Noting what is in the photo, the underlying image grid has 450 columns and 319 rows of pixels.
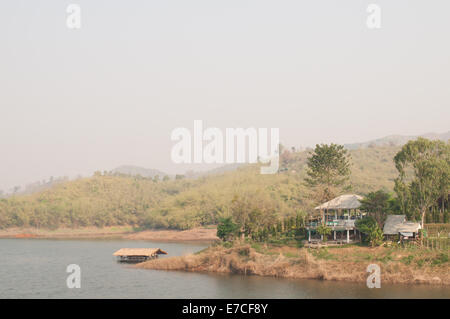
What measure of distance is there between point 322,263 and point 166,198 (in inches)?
4108

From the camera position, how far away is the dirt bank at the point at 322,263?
3944 cm

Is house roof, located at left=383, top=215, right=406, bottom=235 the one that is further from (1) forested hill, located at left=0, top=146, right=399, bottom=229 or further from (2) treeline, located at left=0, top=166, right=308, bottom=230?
(2) treeline, located at left=0, top=166, right=308, bottom=230

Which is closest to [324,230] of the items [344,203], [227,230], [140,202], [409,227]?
[344,203]

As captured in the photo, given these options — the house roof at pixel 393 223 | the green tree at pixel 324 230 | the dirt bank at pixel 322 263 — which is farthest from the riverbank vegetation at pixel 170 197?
the dirt bank at pixel 322 263

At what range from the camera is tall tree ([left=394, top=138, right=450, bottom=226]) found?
4494 centimetres

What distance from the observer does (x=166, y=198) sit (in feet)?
472

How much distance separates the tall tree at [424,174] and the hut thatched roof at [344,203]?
13.2 ft

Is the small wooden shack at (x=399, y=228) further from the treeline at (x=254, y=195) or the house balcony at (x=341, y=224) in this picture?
the house balcony at (x=341, y=224)

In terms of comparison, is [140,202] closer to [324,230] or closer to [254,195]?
[254,195]

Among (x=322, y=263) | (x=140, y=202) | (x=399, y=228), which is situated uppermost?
(x=399, y=228)

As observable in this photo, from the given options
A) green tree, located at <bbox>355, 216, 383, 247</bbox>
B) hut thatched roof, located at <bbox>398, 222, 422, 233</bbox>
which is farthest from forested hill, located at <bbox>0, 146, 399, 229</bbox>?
hut thatched roof, located at <bbox>398, 222, 422, 233</bbox>

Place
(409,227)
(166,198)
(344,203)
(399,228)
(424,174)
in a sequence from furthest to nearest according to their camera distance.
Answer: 1. (166,198)
2. (344,203)
3. (424,174)
4. (399,228)
5. (409,227)

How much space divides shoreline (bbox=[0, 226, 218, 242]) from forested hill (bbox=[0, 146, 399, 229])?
2.27m
